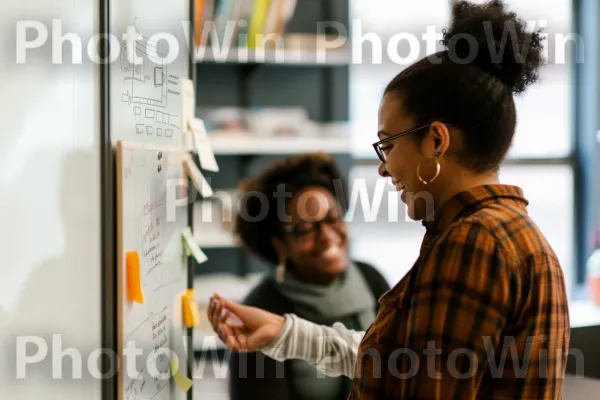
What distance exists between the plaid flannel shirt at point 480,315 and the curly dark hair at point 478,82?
8 cm

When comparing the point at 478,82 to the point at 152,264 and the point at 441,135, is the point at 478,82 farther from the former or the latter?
the point at 152,264

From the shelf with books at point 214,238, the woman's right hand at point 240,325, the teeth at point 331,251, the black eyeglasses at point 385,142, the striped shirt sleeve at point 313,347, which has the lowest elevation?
the striped shirt sleeve at point 313,347

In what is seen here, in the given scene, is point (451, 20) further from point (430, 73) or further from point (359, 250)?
point (359, 250)

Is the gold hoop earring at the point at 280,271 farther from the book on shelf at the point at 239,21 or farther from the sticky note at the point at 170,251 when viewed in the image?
the book on shelf at the point at 239,21

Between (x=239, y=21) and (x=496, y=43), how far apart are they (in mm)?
2033

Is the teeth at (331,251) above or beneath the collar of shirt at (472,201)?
beneath

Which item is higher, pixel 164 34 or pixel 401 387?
pixel 164 34

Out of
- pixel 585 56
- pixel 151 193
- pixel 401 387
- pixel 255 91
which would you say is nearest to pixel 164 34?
pixel 151 193

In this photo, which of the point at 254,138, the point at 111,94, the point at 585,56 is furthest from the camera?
the point at 585,56

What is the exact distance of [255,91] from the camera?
11.0 feet

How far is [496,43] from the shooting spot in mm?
1095

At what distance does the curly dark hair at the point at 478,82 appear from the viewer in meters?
1.07

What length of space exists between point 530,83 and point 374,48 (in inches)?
96.6

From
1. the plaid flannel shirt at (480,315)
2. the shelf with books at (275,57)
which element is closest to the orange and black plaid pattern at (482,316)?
the plaid flannel shirt at (480,315)
